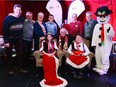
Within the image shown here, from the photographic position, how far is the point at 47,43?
4797mm

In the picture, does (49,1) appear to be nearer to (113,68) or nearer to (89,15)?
(89,15)

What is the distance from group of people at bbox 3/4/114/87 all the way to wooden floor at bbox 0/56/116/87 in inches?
6.8

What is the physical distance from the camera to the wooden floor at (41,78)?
4.22m

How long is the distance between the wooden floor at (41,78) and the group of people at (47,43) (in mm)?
172

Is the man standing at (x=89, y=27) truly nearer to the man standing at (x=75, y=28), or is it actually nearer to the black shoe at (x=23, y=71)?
the man standing at (x=75, y=28)

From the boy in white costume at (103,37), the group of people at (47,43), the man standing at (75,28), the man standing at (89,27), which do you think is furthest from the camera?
the man standing at (75,28)

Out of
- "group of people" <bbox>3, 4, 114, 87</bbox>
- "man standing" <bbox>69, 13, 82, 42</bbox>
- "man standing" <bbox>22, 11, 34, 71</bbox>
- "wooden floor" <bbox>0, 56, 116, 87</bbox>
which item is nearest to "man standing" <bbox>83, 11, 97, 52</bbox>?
"group of people" <bbox>3, 4, 114, 87</bbox>

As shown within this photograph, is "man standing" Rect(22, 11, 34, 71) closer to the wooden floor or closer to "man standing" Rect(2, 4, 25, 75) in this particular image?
"man standing" Rect(2, 4, 25, 75)

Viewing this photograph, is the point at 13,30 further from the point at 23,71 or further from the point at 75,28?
the point at 75,28

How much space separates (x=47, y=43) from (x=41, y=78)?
769 mm

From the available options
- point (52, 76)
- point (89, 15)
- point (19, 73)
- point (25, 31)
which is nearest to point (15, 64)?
point (19, 73)

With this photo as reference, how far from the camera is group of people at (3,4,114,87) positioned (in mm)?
4422

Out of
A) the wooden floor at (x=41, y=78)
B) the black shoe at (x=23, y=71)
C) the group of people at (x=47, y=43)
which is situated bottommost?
the wooden floor at (x=41, y=78)

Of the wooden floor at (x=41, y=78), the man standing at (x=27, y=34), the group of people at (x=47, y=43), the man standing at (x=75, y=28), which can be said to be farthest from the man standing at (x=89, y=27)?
the man standing at (x=27, y=34)
